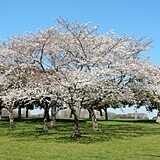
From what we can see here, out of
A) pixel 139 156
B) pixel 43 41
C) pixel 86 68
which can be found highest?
→ pixel 43 41

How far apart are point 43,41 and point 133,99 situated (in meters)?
7.73

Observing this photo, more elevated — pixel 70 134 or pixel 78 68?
pixel 78 68

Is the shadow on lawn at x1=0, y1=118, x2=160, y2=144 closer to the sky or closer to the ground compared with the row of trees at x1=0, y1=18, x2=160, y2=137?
closer to the ground

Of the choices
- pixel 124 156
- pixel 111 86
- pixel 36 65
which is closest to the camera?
pixel 124 156

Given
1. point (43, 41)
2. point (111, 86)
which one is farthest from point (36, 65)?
point (111, 86)

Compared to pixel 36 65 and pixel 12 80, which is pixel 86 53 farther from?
pixel 12 80

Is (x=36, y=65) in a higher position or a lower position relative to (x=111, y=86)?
higher

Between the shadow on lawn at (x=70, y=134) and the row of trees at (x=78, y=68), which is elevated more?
the row of trees at (x=78, y=68)

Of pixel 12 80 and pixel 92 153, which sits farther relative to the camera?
pixel 12 80

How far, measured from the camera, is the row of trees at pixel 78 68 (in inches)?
774

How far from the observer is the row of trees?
19.7 m

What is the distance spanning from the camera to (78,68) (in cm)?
2233

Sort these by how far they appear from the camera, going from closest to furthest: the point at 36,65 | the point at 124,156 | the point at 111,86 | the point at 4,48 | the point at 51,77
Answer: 1. the point at 124,156
2. the point at 51,77
3. the point at 111,86
4. the point at 36,65
5. the point at 4,48

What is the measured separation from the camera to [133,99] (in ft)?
80.7
